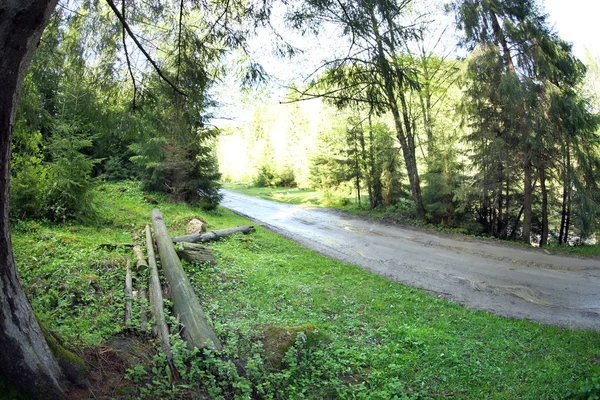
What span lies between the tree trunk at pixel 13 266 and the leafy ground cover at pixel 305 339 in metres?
0.65

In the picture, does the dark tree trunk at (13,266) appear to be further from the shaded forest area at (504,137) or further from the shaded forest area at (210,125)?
the shaded forest area at (504,137)

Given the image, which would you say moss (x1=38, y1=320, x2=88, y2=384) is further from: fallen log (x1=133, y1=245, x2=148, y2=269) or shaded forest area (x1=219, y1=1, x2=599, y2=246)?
shaded forest area (x1=219, y1=1, x2=599, y2=246)

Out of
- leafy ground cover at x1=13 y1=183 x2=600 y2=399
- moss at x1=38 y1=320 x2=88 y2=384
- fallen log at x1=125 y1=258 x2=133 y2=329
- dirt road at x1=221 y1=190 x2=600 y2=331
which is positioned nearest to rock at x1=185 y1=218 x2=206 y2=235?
dirt road at x1=221 y1=190 x2=600 y2=331

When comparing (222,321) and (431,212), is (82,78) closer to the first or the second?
(222,321)

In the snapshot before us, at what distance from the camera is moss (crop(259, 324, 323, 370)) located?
413 centimetres

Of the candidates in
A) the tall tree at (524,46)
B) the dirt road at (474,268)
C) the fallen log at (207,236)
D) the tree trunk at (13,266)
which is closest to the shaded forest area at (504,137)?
the tall tree at (524,46)

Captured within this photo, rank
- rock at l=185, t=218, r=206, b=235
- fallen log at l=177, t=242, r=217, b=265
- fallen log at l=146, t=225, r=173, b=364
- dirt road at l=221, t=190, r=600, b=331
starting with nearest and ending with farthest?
fallen log at l=146, t=225, r=173, b=364, dirt road at l=221, t=190, r=600, b=331, fallen log at l=177, t=242, r=217, b=265, rock at l=185, t=218, r=206, b=235

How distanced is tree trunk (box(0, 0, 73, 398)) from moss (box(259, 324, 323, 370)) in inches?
79.8

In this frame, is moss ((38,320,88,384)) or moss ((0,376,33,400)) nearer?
moss ((0,376,33,400))

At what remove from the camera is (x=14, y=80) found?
7.42 ft

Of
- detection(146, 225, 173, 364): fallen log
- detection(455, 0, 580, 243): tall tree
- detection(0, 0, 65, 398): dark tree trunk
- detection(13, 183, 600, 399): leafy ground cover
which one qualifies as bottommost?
detection(13, 183, 600, 399): leafy ground cover

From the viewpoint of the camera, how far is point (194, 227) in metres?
11.4

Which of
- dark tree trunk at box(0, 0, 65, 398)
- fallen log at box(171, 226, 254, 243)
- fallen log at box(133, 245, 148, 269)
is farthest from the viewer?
fallen log at box(171, 226, 254, 243)

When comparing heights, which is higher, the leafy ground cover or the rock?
the rock
